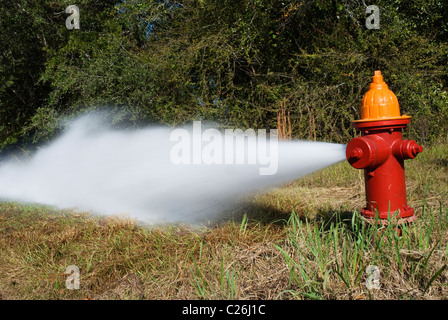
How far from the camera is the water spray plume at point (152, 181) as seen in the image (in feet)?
11.2

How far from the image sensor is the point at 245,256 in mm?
2176

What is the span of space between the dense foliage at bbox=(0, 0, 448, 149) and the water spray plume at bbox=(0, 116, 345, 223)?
1512 millimetres

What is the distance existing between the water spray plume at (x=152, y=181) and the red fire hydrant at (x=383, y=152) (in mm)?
492

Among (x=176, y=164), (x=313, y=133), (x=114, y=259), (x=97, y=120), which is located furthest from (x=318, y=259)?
(x=97, y=120)

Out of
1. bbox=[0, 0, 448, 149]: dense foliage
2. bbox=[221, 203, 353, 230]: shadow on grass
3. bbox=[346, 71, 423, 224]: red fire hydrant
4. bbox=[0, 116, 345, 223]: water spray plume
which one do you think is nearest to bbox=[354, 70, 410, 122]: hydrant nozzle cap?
bbox=[346, 71, 423, 224]: red fire hydrant

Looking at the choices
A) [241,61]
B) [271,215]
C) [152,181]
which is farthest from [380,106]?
[241,61]

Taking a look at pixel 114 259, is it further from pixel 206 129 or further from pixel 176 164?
pixel 206 129

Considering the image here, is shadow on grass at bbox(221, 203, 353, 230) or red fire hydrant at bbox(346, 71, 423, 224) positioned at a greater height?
red fire hydrant at bbox(346, 71, 423, 224)

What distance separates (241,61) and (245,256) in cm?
582

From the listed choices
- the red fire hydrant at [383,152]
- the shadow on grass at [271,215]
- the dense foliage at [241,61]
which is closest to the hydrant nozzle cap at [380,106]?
the red fire hydrant at [383,152]

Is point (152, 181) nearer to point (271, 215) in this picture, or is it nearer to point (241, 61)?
point (271, 215)

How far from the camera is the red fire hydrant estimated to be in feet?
6.63

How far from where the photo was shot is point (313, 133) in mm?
6523

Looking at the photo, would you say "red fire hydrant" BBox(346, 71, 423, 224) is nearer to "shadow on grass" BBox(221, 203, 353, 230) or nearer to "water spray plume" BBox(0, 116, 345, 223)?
"water spray plume" BBox(0, 116, 345, 223)
